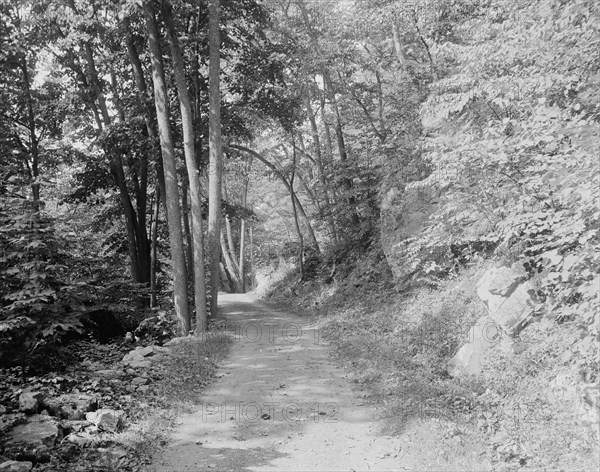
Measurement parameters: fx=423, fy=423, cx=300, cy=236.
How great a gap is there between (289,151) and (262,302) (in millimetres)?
8600

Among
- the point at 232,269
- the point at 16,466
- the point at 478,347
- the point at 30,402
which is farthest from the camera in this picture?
the point at 232,269

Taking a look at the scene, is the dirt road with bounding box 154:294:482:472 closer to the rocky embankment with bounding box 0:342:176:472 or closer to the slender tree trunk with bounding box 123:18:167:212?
the rocky embankment with bounding box 0:342:176:472

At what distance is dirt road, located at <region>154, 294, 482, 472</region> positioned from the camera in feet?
15.8

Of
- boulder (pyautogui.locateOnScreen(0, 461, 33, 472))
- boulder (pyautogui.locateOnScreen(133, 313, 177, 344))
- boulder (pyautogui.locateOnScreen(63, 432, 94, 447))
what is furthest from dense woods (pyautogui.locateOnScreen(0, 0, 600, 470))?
boulder (pyautogui.locateOnScreen(0, 461, 33, 472))

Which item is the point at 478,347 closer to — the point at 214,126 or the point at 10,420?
the point at 10,420

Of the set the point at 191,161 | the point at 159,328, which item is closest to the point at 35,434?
the point at 159,328

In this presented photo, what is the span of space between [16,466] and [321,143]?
60.7ft

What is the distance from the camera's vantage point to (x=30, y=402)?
18.0 ft

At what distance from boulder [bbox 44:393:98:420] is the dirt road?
1.24 m

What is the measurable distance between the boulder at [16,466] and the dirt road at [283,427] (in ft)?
4.17

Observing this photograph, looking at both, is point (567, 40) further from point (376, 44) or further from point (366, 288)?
point (376, 44)

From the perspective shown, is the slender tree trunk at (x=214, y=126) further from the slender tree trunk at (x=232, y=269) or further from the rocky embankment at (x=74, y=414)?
the slender tree trunk at (x=232, y=269)

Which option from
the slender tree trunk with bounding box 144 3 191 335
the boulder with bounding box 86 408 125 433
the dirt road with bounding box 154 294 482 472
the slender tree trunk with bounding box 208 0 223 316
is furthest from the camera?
the slender tree trunk with bounding box 208 0 223 316

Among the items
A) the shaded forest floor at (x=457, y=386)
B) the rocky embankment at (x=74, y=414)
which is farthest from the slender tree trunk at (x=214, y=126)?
the rocky embankment at (x=74, y=414)
